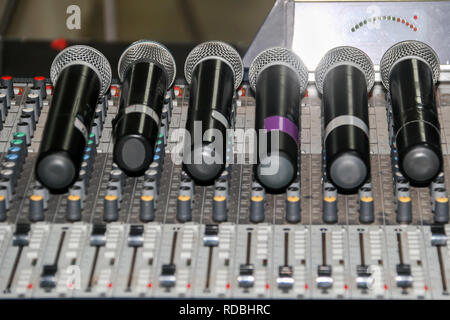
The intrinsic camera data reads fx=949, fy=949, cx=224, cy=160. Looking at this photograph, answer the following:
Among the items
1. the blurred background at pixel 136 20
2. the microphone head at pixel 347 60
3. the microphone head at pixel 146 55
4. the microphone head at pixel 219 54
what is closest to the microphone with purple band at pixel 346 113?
the microphone head at pixel 347 60

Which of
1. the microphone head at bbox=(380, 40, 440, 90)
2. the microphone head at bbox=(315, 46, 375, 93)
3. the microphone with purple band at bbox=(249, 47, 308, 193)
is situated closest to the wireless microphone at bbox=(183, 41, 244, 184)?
the microphone with purple band at bbox=(249, 47, 308, 193)

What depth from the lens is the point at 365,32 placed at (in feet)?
12.2

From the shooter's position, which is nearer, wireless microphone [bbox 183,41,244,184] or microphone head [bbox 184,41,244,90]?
wireless microphone [bbox 183,41,244,184]

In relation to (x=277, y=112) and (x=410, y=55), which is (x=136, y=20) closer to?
(x=410, y=55)

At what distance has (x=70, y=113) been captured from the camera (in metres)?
3.16

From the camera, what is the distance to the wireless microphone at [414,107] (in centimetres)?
301

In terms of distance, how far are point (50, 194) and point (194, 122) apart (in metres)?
0.56

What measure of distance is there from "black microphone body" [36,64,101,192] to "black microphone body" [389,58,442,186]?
3.41 feet

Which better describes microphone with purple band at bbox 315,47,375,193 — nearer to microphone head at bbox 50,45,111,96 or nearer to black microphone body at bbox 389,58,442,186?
black microphone body at bbox 389,58,442,186

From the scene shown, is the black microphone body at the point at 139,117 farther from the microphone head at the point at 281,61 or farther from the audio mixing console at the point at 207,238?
the microphone head at the point at 281,61

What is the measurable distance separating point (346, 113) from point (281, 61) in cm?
35

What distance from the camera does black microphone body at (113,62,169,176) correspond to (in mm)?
3078

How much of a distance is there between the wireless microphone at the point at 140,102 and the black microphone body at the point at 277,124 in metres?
0.34
